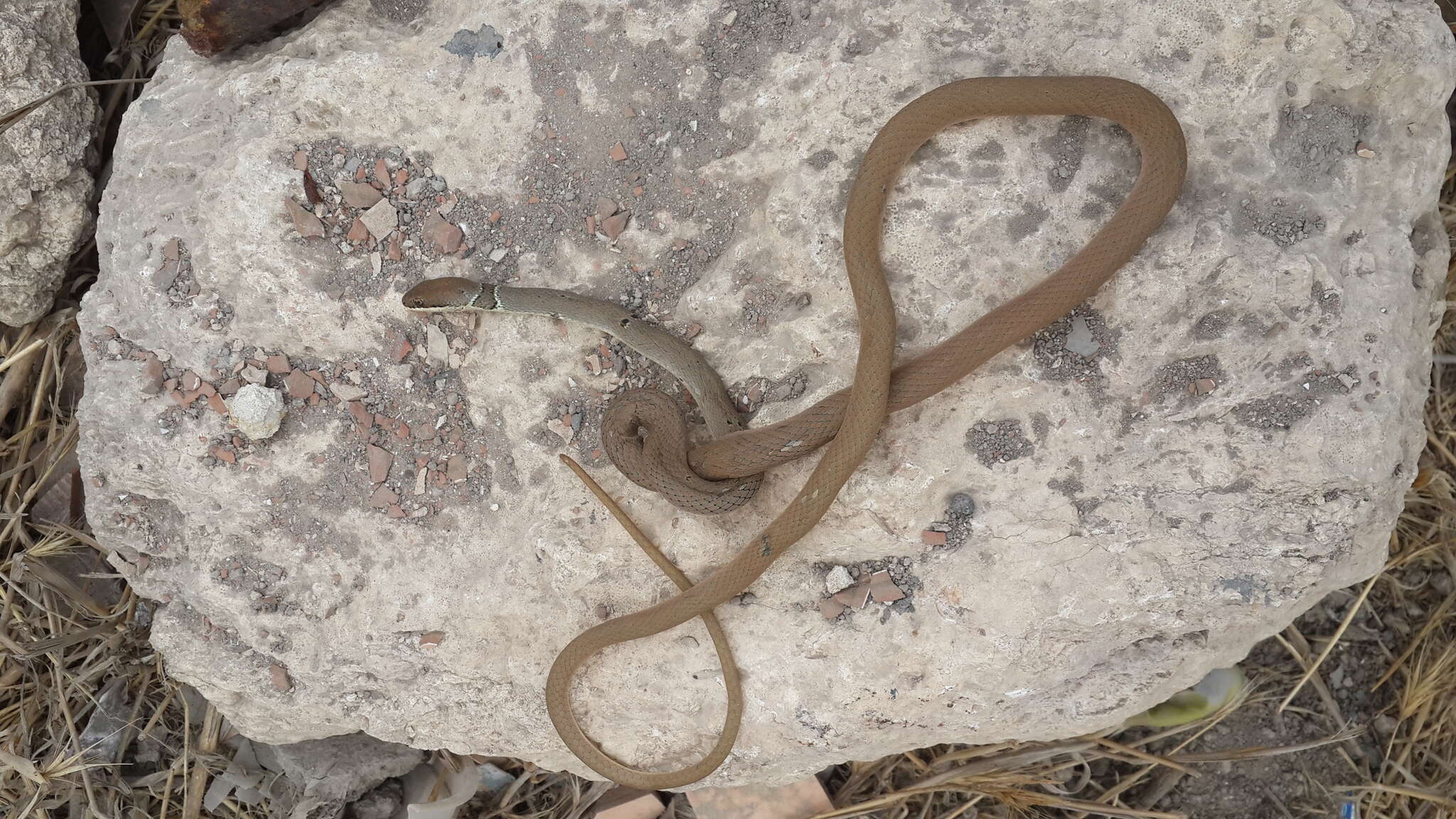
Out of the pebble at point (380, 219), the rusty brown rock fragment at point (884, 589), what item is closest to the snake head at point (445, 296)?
the pebble at point (380, 219)

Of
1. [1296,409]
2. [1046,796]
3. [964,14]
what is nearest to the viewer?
[1296,409]

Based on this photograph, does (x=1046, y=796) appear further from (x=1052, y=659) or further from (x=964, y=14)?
(x=964, y=14)

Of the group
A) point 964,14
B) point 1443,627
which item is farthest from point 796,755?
point 1443,627

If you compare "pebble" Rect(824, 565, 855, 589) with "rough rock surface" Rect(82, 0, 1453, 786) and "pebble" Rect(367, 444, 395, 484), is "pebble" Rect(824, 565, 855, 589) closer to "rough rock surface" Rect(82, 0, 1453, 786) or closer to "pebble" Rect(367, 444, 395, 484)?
"rough rock surface" Rect(82, 0, 1453, 786)

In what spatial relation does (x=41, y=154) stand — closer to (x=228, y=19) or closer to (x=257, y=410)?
(x=228, y=19)

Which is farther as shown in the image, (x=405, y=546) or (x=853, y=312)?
(x=405, y=546)

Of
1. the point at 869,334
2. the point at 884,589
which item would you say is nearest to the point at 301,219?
the point at 869,334

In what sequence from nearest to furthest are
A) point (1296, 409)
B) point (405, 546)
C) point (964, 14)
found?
1. point (1296, 409)
2. point (964, 14)
3. point (405, 546)
